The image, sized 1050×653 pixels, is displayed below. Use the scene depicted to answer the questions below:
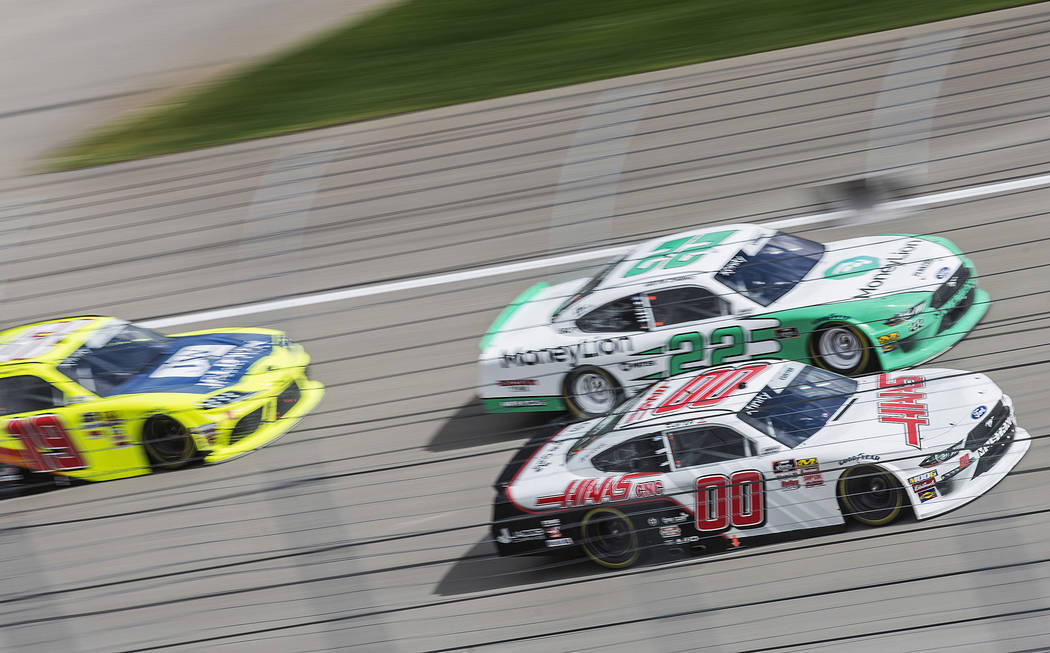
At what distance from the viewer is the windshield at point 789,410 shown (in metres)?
3.90

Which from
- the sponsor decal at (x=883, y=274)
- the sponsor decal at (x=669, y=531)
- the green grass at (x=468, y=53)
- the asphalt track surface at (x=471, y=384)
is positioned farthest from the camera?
the green grass at (x=468, y=53)

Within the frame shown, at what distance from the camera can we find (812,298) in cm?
470

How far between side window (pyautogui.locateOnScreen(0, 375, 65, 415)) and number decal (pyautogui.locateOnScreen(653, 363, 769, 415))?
3281 millimetres

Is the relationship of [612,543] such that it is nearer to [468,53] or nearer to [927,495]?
[927,495]

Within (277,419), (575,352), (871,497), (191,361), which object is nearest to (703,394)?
(871,497)

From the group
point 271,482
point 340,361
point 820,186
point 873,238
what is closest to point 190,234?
point 340,361

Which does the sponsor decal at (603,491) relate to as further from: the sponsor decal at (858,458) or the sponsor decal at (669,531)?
the sponsor decal at (858,458)

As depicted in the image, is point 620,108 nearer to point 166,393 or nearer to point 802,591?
point 802,591

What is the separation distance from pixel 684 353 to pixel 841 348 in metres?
0.75

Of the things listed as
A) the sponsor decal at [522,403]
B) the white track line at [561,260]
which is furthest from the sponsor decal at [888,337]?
the sponsor decal at [522,403]

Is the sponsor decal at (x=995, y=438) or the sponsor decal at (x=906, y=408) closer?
the sponsor decal at (x=995, y=438)

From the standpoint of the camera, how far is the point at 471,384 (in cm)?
346

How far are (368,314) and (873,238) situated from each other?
98.5 inches

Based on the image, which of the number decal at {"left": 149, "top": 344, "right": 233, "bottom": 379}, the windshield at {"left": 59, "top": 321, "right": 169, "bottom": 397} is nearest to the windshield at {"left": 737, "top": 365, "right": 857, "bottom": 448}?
the number decal at {"left": 149, "top": 344, "right": 233, "bottom": 379}
